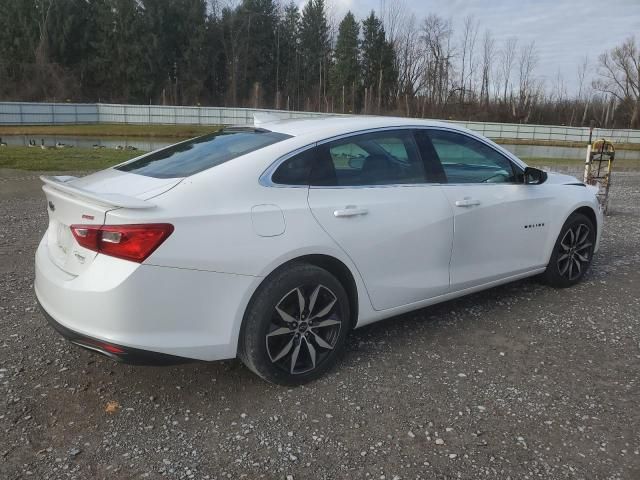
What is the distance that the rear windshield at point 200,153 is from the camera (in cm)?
338

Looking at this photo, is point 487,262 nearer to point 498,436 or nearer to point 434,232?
point 434,232

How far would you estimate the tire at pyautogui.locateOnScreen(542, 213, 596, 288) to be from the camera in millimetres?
5137

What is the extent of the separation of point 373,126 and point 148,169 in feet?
5.02

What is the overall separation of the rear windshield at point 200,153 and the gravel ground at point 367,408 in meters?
1.29

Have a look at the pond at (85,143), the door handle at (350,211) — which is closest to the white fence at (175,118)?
the pond at (85,143)

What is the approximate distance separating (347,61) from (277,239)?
7380 cm

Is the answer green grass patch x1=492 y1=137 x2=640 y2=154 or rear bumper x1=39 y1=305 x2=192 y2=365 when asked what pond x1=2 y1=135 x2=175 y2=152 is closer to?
rear bumper x1=39 y1=305 x2=192 y2=365

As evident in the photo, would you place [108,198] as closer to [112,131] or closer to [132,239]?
[132,239]

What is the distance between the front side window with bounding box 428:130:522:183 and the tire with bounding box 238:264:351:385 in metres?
1.39

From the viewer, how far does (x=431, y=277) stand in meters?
4.01

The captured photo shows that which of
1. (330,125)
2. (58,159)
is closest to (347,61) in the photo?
(58,159)

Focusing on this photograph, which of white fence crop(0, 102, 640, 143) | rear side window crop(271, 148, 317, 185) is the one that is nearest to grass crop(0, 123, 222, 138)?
white fence crop(0, 102, 640, 143)

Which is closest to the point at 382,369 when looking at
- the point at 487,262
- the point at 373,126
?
the point at 487,262

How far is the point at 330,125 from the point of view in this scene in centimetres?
379
